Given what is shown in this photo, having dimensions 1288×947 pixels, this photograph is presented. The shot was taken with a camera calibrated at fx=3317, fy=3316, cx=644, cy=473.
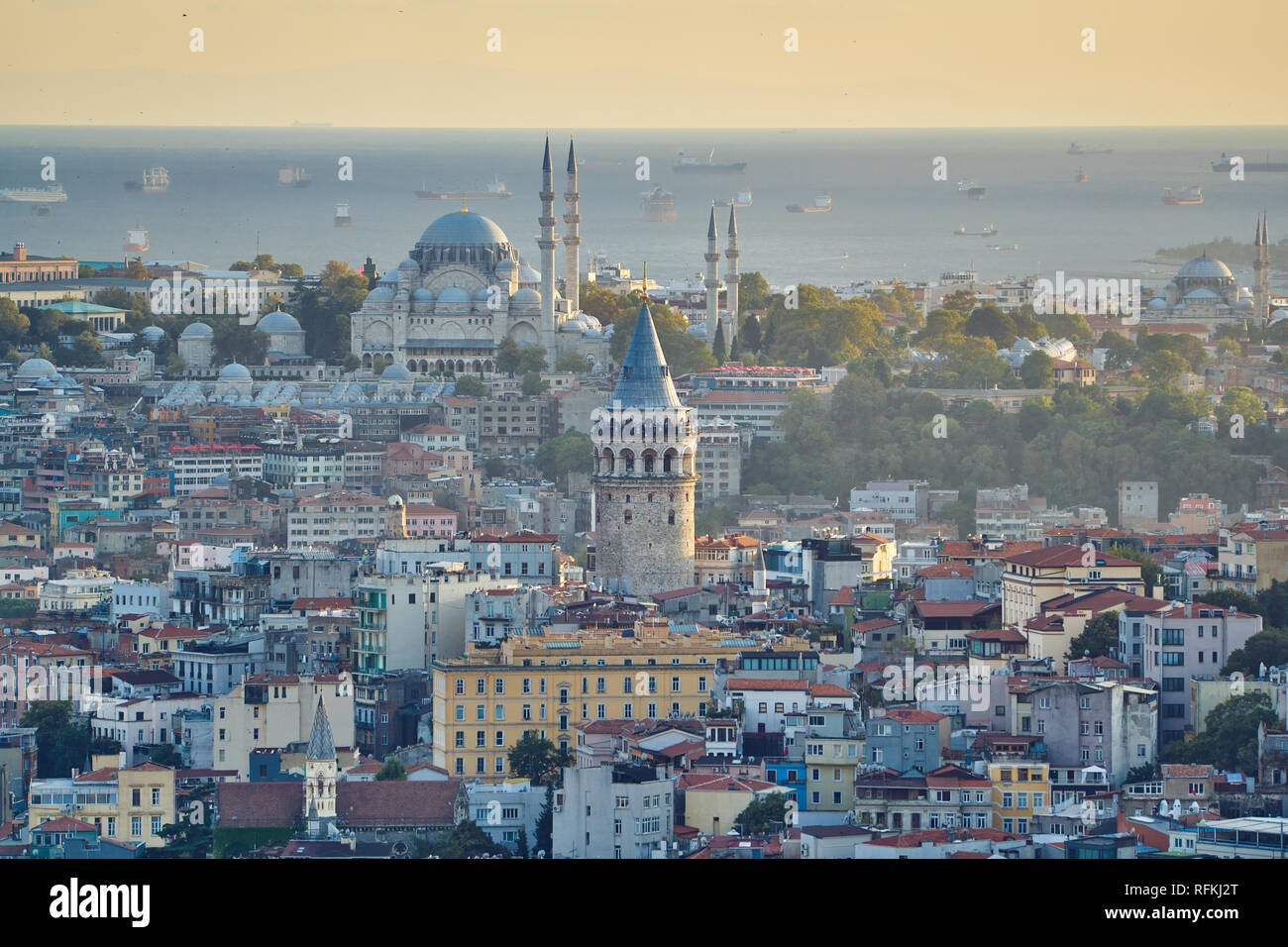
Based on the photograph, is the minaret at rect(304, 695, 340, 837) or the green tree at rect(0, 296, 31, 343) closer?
the minaret at rect(304, 695, 340, 837)

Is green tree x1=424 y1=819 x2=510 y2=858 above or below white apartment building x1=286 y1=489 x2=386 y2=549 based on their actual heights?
below

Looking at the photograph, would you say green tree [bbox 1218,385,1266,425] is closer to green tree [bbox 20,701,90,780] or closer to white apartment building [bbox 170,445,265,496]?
white apartment building [bbox 170,445,265,496]

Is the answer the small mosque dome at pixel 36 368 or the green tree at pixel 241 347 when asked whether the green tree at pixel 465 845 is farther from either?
the green tree at pixel 241 347

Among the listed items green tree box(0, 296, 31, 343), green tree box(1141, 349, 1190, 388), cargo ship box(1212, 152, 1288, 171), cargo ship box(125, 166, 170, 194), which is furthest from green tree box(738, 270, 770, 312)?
cargo ship box(125, 166, 170, 194)

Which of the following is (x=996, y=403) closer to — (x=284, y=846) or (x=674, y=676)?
(x=674, y=676)

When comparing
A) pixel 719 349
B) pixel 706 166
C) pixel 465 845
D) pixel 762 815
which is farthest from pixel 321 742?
pixel 706 166

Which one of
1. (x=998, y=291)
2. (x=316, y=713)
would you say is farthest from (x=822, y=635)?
(x=998, y=291)

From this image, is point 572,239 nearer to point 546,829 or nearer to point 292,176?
point 292,176

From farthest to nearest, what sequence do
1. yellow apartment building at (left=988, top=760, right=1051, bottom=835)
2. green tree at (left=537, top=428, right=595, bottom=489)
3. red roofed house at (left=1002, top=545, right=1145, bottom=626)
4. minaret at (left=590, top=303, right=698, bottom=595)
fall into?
green tree at (left=537, top=428, right=595, bottom=489) → minaret at (left=590, top=303, right=698, bottom=595) → red roofed house at (left=1002, top=545, right=1145, bottom=626) → yellow apartment building at (left=988, top=760, right=1051, bottom=835)
